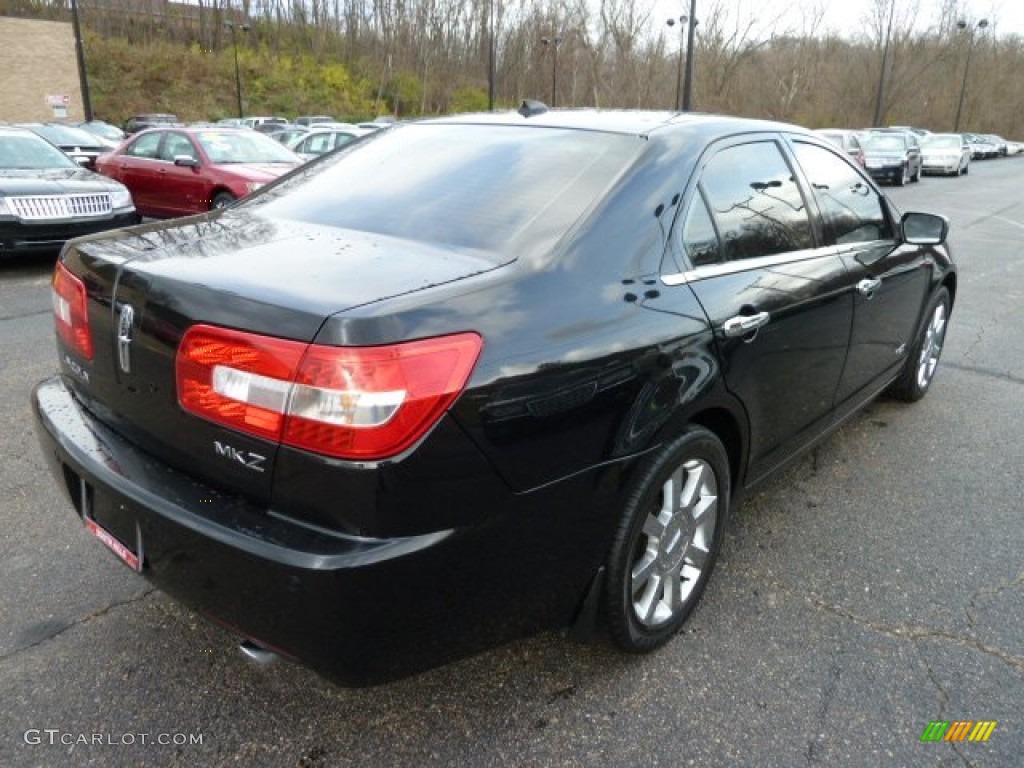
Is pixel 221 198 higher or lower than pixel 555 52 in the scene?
lower

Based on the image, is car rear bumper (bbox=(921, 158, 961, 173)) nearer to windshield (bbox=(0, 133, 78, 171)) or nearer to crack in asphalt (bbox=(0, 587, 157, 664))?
windshield (bbox=(0, 133, 78, 171))

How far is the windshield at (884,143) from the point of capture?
23.2 metres

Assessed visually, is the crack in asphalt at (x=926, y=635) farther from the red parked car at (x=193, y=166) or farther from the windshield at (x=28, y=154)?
the windshield at (x=28, y=154)

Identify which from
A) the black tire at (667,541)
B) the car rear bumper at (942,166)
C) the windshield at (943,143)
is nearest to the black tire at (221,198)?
the black tire at (667,541)

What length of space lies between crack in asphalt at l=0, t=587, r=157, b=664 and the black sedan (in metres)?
0.49

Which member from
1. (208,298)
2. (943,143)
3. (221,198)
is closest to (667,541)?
(208,298)

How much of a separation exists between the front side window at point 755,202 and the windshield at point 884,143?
76.6ft

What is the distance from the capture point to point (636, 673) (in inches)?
92.7

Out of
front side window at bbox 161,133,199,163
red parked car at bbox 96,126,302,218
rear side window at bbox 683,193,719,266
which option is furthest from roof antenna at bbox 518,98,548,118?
front side window at bbox 161,133,199,163

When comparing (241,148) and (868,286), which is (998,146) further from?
(868,286)

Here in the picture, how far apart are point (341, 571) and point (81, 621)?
1425mm

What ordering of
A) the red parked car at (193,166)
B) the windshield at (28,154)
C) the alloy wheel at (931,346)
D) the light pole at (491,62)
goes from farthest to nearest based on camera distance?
the light pole at (491,62)
the red parked car at (193,166)
the windshield at (28,154)
the alloy wheel at (931,346)

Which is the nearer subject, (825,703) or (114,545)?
(114,545)

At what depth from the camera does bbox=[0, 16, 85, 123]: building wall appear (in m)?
39.9
